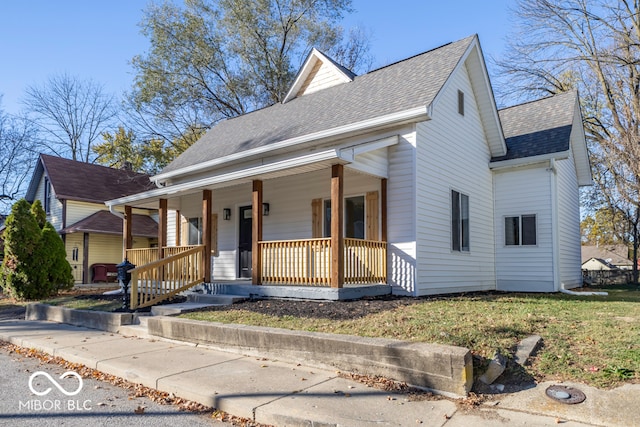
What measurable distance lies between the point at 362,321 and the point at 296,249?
122 inches

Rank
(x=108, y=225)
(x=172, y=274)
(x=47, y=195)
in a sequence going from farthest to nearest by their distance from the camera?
(x=47, y=195), (x=108, y=225), (x=172, y=274)

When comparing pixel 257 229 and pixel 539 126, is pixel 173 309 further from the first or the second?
pixel 539 126

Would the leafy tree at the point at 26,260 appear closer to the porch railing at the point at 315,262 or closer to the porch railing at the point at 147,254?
the porch railing at the point at 147,254

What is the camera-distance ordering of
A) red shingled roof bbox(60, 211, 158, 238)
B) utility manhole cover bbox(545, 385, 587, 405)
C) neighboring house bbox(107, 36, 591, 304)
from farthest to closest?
red shingled roof bbox(60, 211, 158, 238) < neighboring house bbox(107, 36, 591, 304) < utility manhole cover bbox(545, 385, 587, 405)

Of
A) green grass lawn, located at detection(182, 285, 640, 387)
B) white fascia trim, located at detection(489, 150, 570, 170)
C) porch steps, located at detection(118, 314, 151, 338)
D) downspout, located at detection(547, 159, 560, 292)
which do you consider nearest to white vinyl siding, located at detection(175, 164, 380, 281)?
green grass lawn, located at detection(182, 285, 640, 387)

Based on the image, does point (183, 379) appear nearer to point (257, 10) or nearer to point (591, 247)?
point (257, 10)

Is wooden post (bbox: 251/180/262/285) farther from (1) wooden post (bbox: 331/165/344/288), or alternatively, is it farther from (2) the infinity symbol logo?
(2) the infinity symbol logo

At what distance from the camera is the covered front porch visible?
847 cm

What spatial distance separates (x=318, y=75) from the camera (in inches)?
563

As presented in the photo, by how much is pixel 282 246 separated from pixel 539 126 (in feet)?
29.3

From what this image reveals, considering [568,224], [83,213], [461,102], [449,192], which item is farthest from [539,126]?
[83,213]

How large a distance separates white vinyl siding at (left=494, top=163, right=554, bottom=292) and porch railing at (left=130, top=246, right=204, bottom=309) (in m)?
7.96

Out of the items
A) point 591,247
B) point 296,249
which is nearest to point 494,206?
point 296,249

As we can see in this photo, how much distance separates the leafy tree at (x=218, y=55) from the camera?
21.6 m
